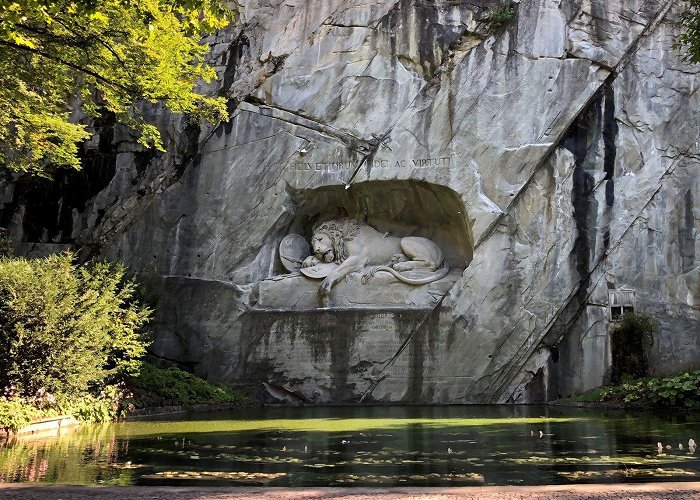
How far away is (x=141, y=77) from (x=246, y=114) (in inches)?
237

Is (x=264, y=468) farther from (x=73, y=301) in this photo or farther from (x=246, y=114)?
(x=246, y=114)

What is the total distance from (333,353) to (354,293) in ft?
5.49

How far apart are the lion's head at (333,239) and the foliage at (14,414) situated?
9151 mm

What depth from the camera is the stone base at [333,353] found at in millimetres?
16188

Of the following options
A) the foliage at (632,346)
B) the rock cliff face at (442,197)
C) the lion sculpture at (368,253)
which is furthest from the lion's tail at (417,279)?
the foliage at (632,346)

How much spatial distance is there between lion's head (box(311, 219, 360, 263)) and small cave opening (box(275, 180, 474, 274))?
1.38 feet

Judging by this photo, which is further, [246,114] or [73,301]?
[246,114]

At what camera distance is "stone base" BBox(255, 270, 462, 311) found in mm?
17094

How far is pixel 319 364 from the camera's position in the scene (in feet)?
53.9

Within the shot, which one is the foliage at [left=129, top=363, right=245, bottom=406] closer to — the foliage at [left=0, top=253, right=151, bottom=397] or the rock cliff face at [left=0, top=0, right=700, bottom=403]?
the rock cliff face at [left=0, top=0, right=700, bottom=403]

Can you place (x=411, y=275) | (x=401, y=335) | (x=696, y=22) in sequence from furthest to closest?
1. (x=411, y=275)
2. (x=401, y=335)
3. (x=696, y=22)

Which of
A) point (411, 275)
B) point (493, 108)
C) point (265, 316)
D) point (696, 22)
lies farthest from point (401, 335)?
point (696, 22)

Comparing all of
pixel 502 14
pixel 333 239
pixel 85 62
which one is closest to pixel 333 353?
pixel 333 239

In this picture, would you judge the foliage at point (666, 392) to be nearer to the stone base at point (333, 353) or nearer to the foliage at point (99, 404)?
the stone base at point (333, 353)
